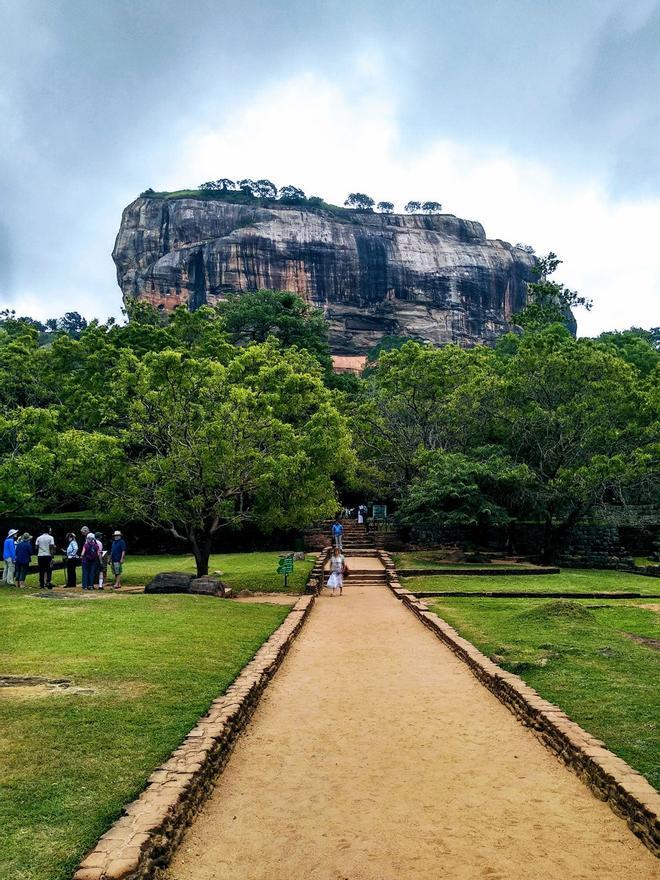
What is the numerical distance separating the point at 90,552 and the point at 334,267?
6897 cm

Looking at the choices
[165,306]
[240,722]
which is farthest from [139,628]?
[165,306]

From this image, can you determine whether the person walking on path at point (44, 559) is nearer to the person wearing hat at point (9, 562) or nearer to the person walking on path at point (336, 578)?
the person wearing hat at point (9, 562)

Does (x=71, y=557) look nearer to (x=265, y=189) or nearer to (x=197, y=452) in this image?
(x=197, y=452)

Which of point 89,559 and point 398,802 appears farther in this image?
point 89,559

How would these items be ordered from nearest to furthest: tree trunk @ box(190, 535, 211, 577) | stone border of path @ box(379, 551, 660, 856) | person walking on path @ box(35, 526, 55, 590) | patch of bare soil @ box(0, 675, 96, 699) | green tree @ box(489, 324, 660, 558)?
stone border of path @ box(379, 551, 660, 856)
patch of bare soil @ box(0, 675, 96, 699)
person walking on path @ box(35, 526, 55, 590)
tree trunk @ box(190, 535, 211, 577)
green tree @ box(489, 324, 660, 558)

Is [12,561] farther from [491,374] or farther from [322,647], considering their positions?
[491,374]

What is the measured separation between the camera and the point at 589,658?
8383 millimetres

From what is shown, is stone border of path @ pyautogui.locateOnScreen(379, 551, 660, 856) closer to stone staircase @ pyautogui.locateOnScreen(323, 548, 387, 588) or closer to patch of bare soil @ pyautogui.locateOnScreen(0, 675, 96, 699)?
patch of bare soil @ pyautogui.locateOnScreen(0, 675, 96, 699)

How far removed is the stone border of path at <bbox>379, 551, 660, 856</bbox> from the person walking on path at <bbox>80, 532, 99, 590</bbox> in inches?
397

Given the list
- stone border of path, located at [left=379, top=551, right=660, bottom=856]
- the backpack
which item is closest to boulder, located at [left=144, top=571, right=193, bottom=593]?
the backpack

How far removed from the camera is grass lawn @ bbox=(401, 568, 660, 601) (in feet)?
56.1

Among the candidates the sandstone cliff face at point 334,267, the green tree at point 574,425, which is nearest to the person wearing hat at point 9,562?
the green tree at point 574,425

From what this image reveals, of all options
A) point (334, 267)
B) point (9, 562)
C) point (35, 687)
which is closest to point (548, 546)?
point (9, 562)

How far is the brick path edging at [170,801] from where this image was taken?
3.41 metres
